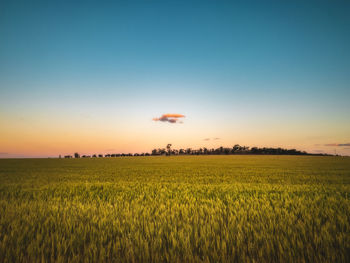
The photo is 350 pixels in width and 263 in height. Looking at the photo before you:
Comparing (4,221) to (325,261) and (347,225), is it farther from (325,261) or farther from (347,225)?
(347,225)

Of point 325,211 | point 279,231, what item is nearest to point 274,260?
point 279,231

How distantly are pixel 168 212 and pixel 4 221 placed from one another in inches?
134

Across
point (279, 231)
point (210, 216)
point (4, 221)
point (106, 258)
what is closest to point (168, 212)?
point (210, 216)

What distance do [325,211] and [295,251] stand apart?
2.58m

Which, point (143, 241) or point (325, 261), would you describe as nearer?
point (325, 261)

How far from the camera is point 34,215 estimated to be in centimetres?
416

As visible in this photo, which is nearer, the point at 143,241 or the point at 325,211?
the point at 143,241

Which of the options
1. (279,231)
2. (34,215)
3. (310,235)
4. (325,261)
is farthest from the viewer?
(34,215)

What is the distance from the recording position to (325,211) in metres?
4.30

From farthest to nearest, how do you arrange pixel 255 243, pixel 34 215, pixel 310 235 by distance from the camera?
pixel 34 215 → pixel 310 235 → pixel 255 243

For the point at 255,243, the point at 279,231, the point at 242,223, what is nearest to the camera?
the point at 255,243

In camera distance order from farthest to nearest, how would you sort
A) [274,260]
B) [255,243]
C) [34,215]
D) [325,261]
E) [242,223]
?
[34,215] → [242,223] → [255,243] → [274,260] → [325,261]

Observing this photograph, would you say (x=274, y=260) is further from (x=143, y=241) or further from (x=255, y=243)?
(x=143, y=241)

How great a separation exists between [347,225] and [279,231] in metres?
1.35
